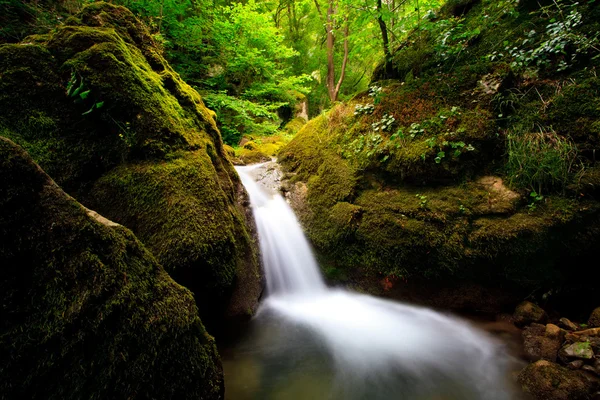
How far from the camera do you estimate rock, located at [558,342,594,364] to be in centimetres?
208

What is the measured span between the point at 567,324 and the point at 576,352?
49cm

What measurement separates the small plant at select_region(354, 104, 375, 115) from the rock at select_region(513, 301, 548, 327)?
3.33 meters

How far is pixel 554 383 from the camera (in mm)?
1968

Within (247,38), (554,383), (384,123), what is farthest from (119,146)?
(247,38)

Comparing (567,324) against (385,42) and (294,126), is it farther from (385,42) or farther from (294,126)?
(294,126)

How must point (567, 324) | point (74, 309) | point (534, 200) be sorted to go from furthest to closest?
point (534, 200) → point (567, 324) → point (74, 309)

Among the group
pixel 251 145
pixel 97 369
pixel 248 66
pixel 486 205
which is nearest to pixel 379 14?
pixel 486 205

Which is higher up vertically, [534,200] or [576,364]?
[534,200]

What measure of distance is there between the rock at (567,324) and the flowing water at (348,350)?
0.69 meters

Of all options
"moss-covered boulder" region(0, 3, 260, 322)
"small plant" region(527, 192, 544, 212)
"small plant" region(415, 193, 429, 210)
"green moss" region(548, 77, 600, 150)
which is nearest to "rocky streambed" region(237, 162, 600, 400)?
"small plant" region(527, 192, 544, 212)

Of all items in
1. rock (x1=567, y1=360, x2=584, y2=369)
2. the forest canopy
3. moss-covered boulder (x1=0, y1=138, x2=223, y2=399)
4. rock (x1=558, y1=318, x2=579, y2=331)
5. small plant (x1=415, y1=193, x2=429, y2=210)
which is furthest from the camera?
the forest canopy

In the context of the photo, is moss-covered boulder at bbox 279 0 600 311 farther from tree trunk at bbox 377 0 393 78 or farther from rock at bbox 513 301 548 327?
tree trunk at bbox 377 0 393 78

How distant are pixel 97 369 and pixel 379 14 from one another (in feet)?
14.2

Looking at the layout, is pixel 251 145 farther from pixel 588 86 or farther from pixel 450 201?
pixel 588 86
